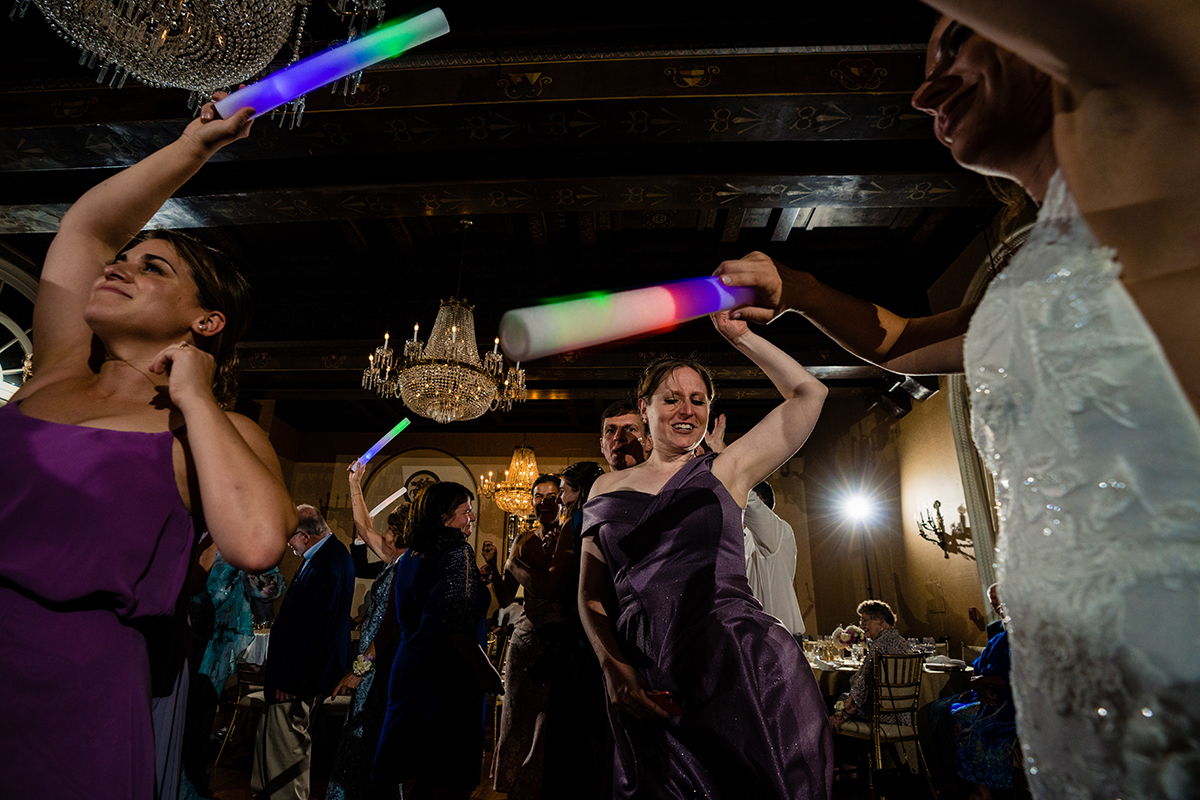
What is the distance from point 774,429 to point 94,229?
169cm

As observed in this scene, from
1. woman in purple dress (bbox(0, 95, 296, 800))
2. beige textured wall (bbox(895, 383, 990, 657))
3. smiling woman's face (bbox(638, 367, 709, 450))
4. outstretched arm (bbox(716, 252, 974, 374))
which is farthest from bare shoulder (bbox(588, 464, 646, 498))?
beige textured wall (bbox(895, 383, 990, 657))

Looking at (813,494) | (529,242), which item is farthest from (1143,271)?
(813,494)

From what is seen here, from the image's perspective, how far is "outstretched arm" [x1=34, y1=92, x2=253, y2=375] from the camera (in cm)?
112

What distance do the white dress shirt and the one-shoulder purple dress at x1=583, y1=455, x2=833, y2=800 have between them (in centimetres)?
166

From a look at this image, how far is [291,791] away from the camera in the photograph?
3.41 m

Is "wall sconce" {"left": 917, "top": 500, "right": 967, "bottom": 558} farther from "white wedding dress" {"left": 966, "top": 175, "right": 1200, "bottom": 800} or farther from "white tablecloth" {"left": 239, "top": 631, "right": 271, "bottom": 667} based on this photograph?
"white tablecloth" {"left": 239, "top": 631, "right": 271, "bottom": 667}

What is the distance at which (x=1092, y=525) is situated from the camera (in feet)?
1.39

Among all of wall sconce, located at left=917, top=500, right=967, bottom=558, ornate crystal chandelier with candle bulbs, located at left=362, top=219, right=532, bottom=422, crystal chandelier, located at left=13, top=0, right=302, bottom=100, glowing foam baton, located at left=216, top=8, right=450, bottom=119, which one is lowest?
wall sconce, located at left=917, top=500, right=967, bottom=558

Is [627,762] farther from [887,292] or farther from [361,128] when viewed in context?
[887,292]

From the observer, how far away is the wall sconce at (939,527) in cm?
586

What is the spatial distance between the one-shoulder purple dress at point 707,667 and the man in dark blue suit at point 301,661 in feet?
6.69

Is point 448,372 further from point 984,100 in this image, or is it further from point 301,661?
point 984,100

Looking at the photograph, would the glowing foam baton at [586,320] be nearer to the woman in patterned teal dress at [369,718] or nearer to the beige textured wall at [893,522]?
the woman in patterned teal dress at [369,718]

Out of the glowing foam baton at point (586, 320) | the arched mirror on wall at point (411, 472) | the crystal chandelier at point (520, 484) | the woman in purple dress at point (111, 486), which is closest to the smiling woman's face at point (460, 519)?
the woman in purple dress at point (111, 486)
